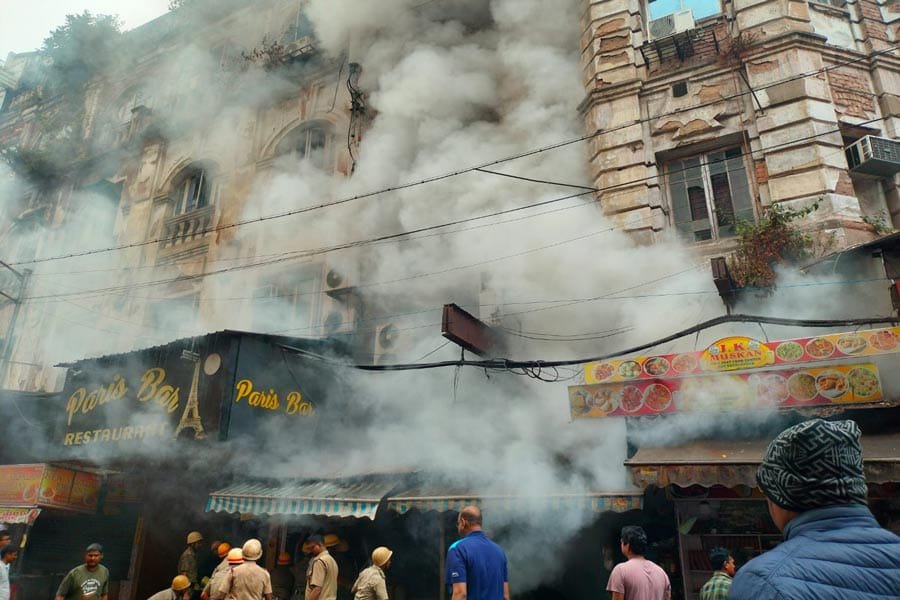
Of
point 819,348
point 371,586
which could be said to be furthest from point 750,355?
point 371,586

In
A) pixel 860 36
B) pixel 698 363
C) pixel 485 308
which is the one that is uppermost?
pixel 860 36

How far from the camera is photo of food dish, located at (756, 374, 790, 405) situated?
6.84 metres

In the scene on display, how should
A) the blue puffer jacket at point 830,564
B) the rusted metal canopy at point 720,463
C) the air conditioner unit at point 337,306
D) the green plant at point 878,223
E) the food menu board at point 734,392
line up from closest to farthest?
the blue puffer jacket at point 830,564 < the rusted metal canopy at point 720,463 < the food menu board at point 734,392 < the green plant at point 878,223 < the air conditioner unit at point 337,306

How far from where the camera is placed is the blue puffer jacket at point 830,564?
129 centimetres

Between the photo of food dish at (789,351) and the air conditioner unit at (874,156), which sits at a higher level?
the air conditioner unit at (874,156)

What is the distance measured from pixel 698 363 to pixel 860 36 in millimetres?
7187

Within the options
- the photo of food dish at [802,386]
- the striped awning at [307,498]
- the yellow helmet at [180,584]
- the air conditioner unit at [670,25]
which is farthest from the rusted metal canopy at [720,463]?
the air conditioner unit at [670,25]

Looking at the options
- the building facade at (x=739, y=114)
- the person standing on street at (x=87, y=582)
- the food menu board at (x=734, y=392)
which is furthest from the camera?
the building facade at (x=739, y=114)

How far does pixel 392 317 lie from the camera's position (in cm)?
1139

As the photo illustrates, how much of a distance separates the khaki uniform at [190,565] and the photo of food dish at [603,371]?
6.63 metres

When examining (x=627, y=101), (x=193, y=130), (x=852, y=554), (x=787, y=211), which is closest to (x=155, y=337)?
(x=193, y=130)

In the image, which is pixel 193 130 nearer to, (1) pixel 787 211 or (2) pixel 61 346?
(2) pixel 61 346

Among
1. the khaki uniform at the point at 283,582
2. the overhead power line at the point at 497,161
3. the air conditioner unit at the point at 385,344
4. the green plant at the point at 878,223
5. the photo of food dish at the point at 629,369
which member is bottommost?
the khaki uniform at the point at 283,582

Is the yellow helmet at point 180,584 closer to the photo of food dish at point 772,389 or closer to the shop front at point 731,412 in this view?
the shop front at point 731,412
